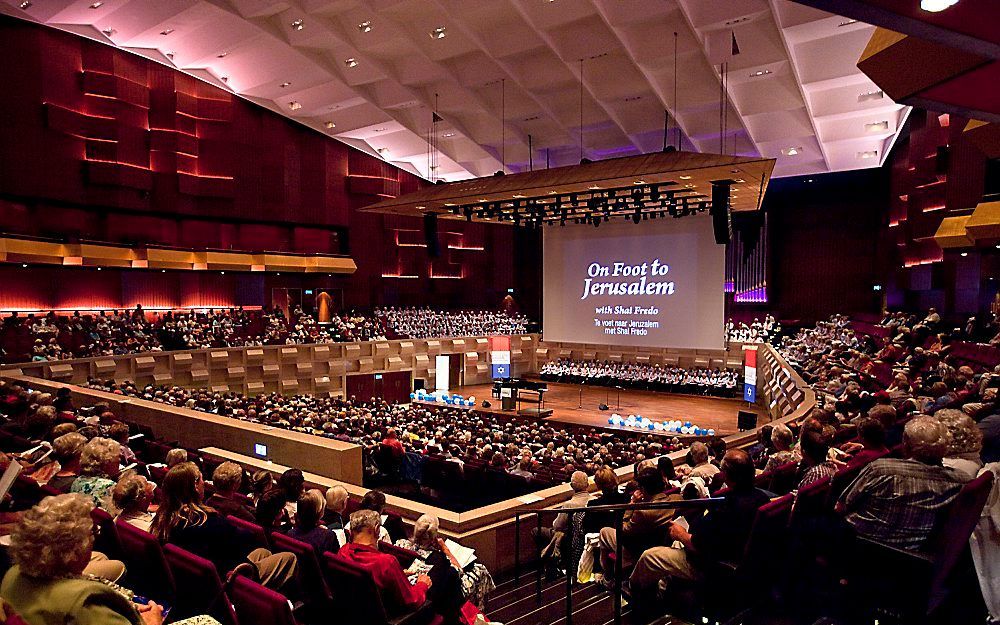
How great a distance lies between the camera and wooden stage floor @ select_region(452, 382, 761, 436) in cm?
1678

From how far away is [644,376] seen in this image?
21.7 m

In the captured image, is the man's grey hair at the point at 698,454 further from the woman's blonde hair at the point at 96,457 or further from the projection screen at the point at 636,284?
the projection screen at the point at 636,284

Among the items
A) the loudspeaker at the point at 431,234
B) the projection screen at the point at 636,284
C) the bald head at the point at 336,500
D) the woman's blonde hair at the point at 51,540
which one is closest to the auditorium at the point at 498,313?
the woman's blonde hair at the point at 51,540

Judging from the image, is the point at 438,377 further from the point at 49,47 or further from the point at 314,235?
the point at 49,47

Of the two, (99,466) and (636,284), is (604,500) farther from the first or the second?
(636,284)

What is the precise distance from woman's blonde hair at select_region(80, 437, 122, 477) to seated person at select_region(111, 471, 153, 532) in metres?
0.77

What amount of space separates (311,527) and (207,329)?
681 inches

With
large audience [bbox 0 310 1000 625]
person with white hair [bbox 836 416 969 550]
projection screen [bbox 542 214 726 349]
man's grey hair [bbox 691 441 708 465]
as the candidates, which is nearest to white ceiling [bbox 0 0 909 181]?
projection screen [bbox 542 214 726 349]

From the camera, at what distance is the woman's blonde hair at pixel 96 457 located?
4.34 metres

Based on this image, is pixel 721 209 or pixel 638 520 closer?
pixel 638 520

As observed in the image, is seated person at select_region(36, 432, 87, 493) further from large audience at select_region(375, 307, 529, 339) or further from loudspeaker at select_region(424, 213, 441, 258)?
large audience at select_region(375, 307, 529, 339)

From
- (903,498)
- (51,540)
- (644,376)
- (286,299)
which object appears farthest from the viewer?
(286,299)

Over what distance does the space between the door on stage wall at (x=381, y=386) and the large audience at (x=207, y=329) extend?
1.36 metres

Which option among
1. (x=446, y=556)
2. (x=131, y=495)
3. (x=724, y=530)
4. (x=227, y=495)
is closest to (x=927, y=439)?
(x=724, y=530)
